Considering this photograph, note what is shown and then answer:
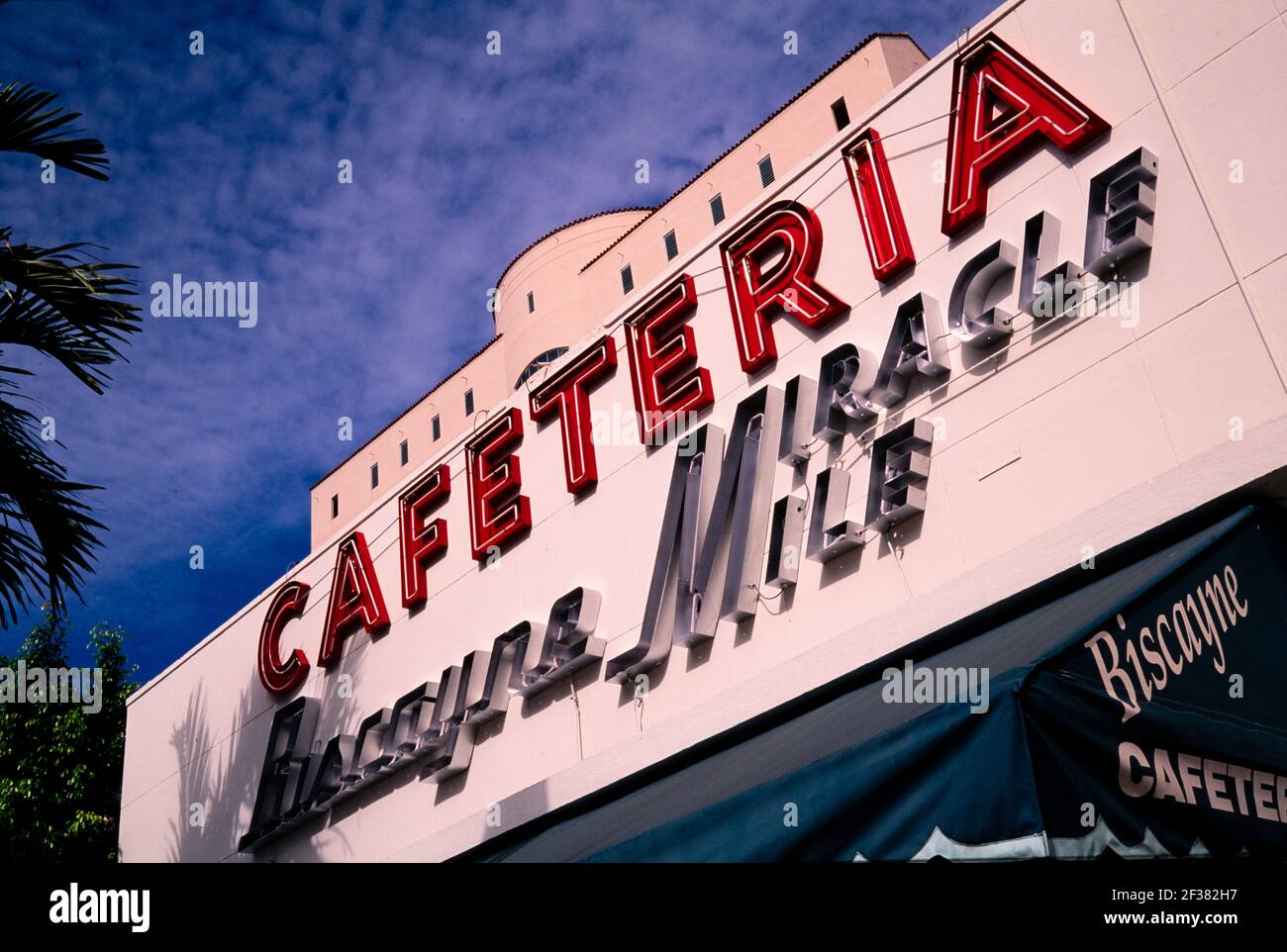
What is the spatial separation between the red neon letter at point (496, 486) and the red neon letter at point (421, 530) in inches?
21.2

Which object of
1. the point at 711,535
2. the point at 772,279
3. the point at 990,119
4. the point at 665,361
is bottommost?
the point at 711,535

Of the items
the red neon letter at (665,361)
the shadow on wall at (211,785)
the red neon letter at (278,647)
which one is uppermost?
the red neon letter at (665,361)

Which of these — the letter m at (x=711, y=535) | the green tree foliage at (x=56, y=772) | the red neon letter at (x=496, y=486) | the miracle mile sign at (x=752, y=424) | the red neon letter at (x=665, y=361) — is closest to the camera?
the miracle mile sign at (x=752, y=424)

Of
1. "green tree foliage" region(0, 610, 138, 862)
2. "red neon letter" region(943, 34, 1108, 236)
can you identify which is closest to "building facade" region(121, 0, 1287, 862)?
"red neon letter" region(943, 34, 1108, 236)

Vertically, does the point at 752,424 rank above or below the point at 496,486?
below

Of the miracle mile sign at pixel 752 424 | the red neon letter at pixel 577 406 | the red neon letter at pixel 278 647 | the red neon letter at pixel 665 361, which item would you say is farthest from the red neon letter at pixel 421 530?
the red neon letter at pixel 665 361

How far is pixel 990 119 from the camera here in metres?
8.41

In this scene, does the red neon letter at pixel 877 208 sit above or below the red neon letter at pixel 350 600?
above

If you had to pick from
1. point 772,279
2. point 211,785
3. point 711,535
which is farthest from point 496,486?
point 211,785

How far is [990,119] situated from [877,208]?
1.05 m

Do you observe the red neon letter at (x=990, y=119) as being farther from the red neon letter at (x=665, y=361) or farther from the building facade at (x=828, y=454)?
the red neon letter at (x=665, y=361)

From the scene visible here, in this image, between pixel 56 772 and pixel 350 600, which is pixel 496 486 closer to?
pixel 350 600

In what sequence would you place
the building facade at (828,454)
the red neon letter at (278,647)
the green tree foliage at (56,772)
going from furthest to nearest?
the green tree foliage at (56,772)
the red neon letter at (278,647)
the building facade at (828,454)

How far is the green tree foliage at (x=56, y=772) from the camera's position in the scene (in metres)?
22.2
